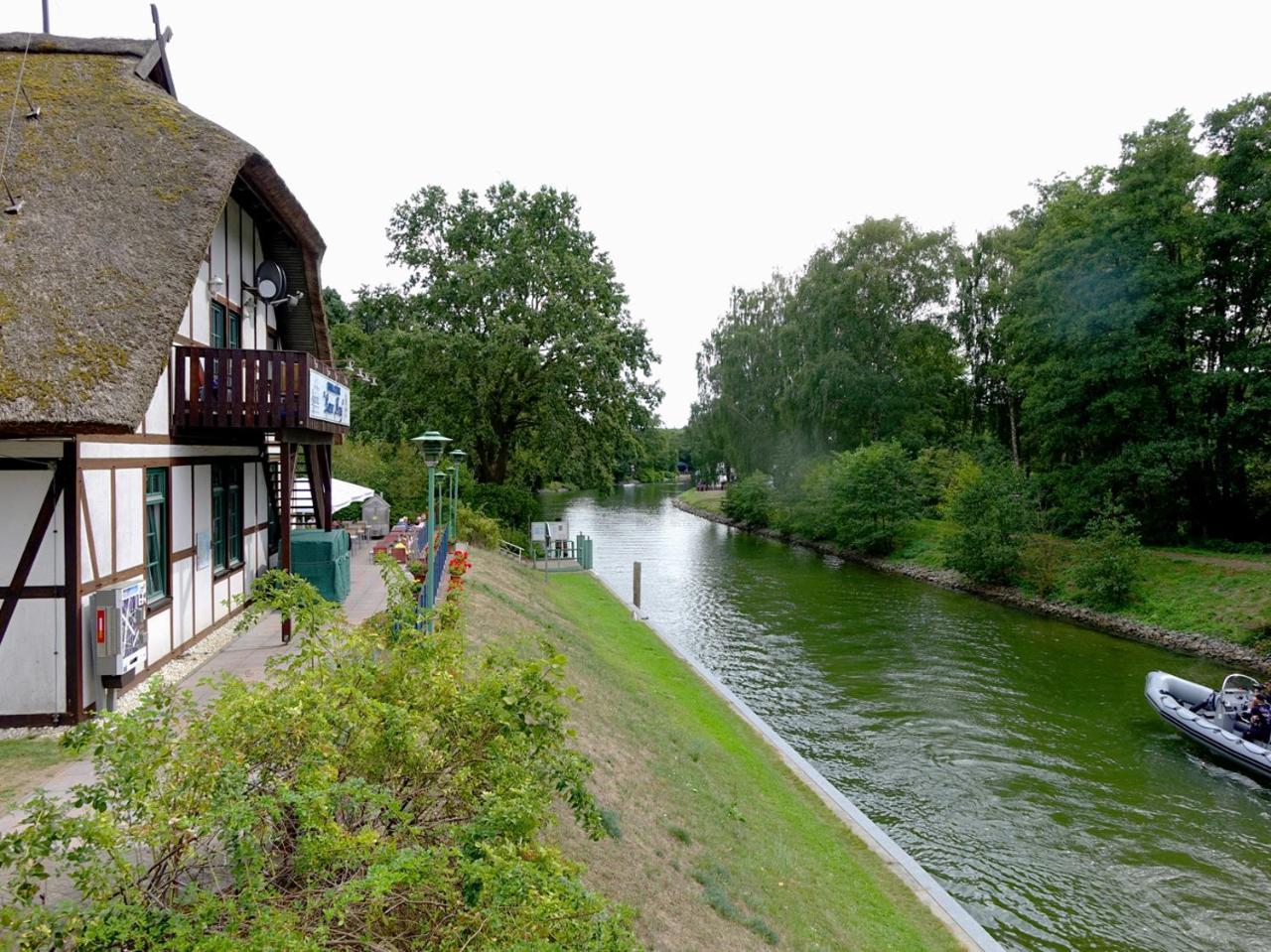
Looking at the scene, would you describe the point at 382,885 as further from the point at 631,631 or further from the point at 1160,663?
the point at 1160,663

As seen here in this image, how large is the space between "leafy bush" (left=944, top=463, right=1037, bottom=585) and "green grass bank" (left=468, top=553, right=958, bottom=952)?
64.7ft

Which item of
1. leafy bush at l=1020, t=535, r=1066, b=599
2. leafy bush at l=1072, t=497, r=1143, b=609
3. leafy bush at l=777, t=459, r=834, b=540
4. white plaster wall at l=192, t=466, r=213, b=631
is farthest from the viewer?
leafy bush at l=777, t=459, r=834, b=540

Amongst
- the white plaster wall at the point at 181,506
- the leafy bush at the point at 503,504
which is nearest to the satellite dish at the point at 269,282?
the white plaster wall at the point at 181,506

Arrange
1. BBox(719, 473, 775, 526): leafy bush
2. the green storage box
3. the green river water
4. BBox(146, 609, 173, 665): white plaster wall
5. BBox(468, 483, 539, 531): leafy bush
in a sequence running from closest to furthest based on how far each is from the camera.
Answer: BBox(146, 609, 173, 665): white plaster wall, the green river water, the green storage box, BBox(468, 483, 539, 531): leafy bush, BBox(719, 473, 775, 526): leafy bush

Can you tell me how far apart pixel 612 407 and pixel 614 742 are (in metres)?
22.6

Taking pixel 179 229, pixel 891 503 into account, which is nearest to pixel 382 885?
pixel 179 229

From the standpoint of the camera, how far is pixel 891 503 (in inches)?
1628

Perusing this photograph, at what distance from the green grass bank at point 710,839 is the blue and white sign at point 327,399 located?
14.1ft

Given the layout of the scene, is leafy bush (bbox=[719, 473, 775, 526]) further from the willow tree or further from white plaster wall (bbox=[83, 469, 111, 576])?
white plaster wall (bbox=[83, 469, 111, 576])

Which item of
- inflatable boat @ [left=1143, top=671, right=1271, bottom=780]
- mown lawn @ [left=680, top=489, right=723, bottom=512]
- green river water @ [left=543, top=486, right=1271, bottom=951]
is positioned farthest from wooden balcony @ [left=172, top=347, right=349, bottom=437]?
mown lawn @ [left=680, top=489, right=723, bottom=512]

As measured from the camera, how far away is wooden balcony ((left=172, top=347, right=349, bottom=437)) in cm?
1157

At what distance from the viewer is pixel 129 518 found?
10.1 meters

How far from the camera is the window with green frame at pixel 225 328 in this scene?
13.4 m

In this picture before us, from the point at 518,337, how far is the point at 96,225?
22.3m
